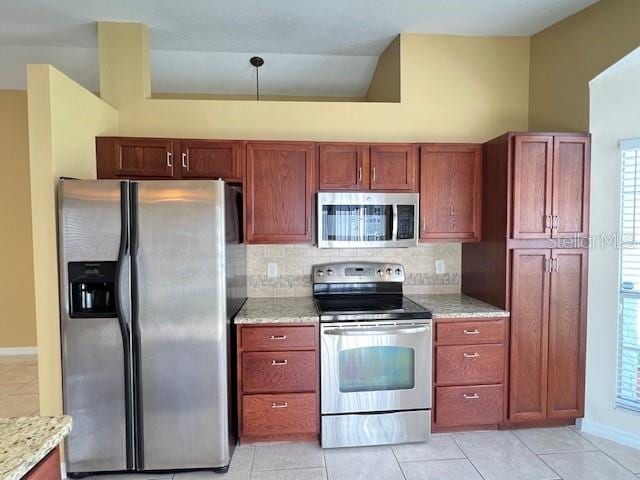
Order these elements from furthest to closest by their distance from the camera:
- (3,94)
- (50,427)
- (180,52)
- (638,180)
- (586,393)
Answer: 1. (3,94)
2. (180,52)
3. (586,393)
4. (638,180)
5. (50,427)

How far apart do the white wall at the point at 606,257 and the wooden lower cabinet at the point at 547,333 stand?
0.09 meters

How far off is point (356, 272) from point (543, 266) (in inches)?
54.7

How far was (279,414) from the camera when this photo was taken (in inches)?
99.5

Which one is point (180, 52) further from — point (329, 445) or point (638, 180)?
point (638, 180)

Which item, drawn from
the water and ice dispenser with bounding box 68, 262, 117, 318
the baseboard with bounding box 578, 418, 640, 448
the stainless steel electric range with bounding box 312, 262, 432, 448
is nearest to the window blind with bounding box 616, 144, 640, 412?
the baseboard with bounding box 578, 418, 640, 448

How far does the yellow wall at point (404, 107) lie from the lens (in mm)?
3004

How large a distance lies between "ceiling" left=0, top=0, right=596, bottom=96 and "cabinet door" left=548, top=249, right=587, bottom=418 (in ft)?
6.30

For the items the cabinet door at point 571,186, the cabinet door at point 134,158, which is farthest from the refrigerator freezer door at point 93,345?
the cabinet door at point 571,186

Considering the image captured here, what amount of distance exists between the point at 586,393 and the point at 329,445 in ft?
6.36

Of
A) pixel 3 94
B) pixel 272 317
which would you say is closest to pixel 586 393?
pixel 272 317

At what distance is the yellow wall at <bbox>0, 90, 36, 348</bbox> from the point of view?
A: 4066 millimetres

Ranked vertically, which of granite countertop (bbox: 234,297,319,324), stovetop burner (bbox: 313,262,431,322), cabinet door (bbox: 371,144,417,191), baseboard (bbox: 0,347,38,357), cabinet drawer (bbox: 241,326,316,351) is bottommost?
baseboard (bbox: 0,347,38,357)

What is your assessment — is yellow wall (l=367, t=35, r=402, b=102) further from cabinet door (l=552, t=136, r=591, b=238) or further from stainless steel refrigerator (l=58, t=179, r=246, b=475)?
stainless steel refrigerator (l=58, t=179, r=246, b=475)

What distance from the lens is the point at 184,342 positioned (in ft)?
7.32
